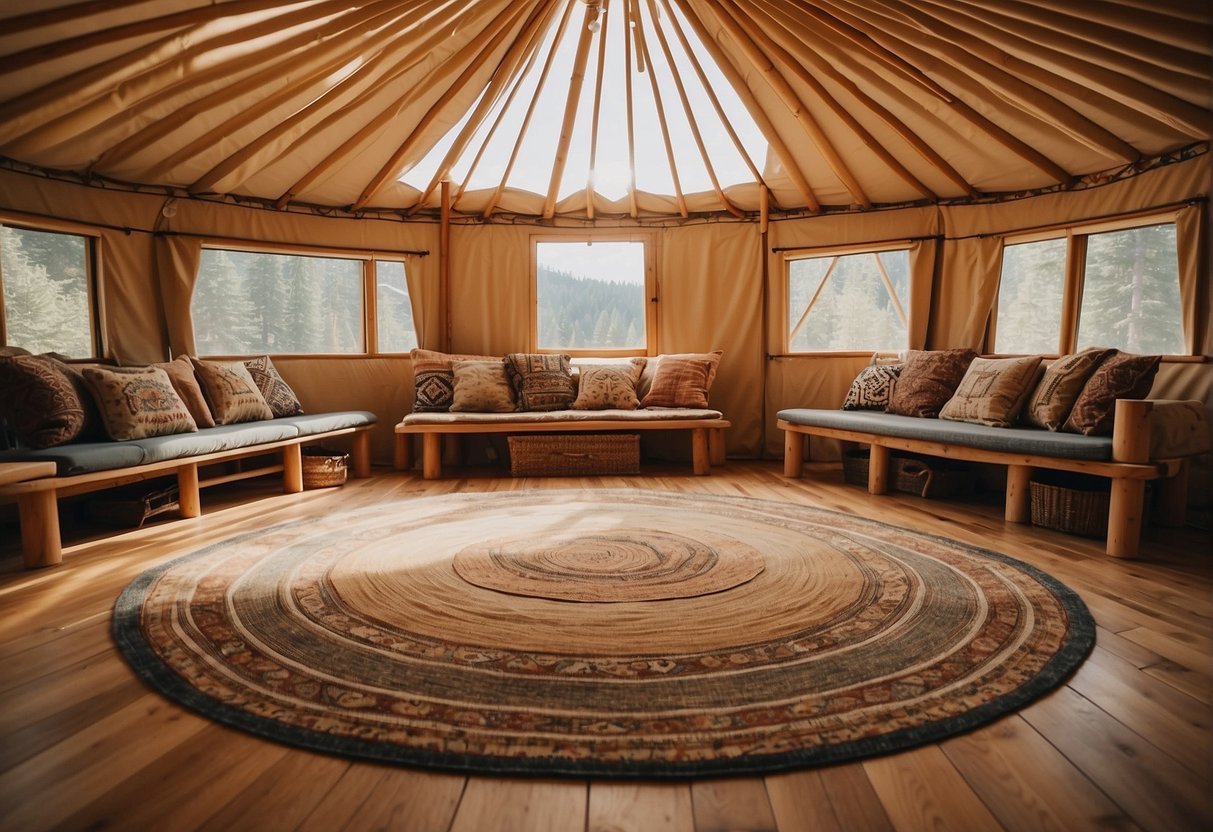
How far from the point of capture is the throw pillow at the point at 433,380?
4.92 m

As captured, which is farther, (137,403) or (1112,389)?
(137,403)

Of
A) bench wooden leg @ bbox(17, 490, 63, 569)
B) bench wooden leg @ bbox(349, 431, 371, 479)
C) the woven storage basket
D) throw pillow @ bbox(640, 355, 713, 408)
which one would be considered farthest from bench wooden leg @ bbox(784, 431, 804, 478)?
bench wooden leg @ bbox(17, 490, 63, 569)

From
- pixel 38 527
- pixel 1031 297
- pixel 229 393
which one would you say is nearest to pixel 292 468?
pixel 229 393

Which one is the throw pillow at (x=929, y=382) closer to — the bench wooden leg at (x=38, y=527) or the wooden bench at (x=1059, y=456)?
the wooden bench at (x=1059, y=456)

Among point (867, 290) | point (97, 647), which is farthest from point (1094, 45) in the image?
point (97, 647)

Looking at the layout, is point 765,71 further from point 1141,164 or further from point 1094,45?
point 1141,164

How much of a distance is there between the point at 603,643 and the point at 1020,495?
2.59 meters

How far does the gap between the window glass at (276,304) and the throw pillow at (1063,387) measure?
16.0ft

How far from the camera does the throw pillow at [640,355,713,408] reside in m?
4.98

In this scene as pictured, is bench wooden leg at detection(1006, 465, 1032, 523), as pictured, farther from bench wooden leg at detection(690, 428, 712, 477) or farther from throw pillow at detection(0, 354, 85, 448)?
throw pillow at detection(0, 354, 85, 448)

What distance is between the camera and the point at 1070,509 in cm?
308

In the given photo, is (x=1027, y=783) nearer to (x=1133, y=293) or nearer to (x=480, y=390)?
(x=1133, y=293)

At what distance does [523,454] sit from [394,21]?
9.07ft

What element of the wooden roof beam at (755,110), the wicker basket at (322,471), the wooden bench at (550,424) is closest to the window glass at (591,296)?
the wooden bench at (550,424)
